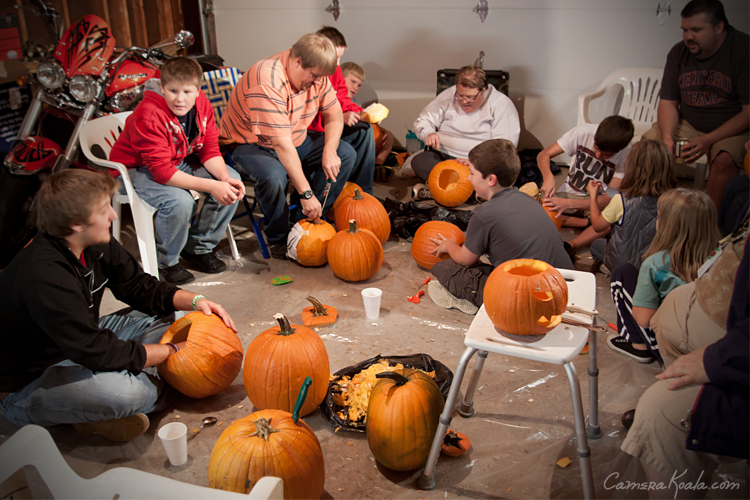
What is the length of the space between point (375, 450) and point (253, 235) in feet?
8.10

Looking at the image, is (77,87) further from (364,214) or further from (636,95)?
(636,95)

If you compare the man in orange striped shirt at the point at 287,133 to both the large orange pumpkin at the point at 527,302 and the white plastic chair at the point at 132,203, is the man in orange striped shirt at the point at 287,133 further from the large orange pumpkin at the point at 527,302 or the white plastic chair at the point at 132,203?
the large orange pumpkin at the point at 527,302

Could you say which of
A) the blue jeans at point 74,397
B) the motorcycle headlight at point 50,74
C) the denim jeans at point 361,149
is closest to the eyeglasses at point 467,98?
the denim jeans at point 361,149

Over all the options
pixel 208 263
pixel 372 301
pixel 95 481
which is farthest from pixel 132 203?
pixel 95 481

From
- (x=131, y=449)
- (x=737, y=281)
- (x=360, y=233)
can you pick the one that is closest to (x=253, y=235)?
(x=360, y=233)

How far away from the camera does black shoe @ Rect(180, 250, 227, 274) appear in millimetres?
3297

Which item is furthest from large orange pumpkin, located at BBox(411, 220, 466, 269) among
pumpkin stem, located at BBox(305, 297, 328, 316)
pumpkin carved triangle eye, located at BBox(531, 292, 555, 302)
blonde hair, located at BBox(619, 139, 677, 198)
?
pumpkin carved triangle eye, located at BBox(531, 292, 555, 302)

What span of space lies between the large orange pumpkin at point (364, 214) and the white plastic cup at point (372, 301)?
786mm

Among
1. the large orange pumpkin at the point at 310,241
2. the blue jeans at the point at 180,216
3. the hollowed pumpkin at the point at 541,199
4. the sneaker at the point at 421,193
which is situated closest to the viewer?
the blue jeans at the point at 180,216

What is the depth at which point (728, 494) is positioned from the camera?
1.57 meters

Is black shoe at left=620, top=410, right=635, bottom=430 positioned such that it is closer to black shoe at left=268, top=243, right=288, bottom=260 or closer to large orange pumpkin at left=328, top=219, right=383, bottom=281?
large orange pumpkin at left=328, top=219, right=383, bottom=281

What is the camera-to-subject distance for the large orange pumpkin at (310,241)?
10.7 ft

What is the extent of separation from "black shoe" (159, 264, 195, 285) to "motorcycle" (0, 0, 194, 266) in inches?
40.9

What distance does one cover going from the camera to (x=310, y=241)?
10.7 feet
